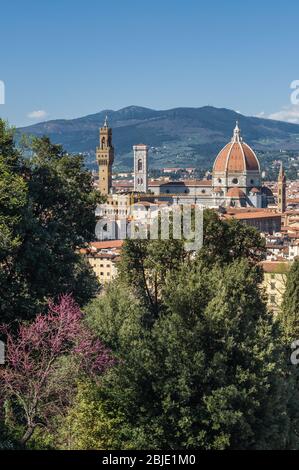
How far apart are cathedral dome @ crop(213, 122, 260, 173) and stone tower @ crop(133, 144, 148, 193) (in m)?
10.8

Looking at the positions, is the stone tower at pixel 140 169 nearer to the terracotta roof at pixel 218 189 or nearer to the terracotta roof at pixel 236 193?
the terracotta roof at pixel 218 189

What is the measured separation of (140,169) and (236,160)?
15.2 metres

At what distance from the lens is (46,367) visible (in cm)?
1045

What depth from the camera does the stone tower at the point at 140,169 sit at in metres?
106

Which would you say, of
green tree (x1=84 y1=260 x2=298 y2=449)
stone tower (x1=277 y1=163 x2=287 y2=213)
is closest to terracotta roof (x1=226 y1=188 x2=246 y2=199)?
stone tower (x1=277 y1=163 x2=287 y2=213)

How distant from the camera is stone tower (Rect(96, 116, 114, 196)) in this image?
84.1m

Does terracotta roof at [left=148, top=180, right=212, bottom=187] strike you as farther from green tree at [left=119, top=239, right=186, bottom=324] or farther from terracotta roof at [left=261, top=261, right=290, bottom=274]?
green tree at [left=119, top=239, right=186, bottom=324]

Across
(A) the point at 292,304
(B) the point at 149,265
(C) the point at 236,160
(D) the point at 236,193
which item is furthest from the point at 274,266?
(C) the point at 236,160

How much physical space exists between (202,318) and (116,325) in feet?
10.4

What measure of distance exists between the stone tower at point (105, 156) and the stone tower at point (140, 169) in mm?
18154

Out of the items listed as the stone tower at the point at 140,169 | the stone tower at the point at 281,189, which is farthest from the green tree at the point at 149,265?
the stone tower at the point at 140,169

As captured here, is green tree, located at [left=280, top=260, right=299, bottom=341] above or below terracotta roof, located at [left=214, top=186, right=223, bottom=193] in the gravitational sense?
below

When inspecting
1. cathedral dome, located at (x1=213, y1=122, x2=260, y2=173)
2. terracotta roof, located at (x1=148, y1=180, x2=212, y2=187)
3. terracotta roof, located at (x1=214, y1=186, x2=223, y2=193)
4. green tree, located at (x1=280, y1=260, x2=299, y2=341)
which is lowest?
green tree, located at (x1=280, y1=260, x2=299, y2=341)

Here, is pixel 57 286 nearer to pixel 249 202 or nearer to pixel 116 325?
pixel 116 325
